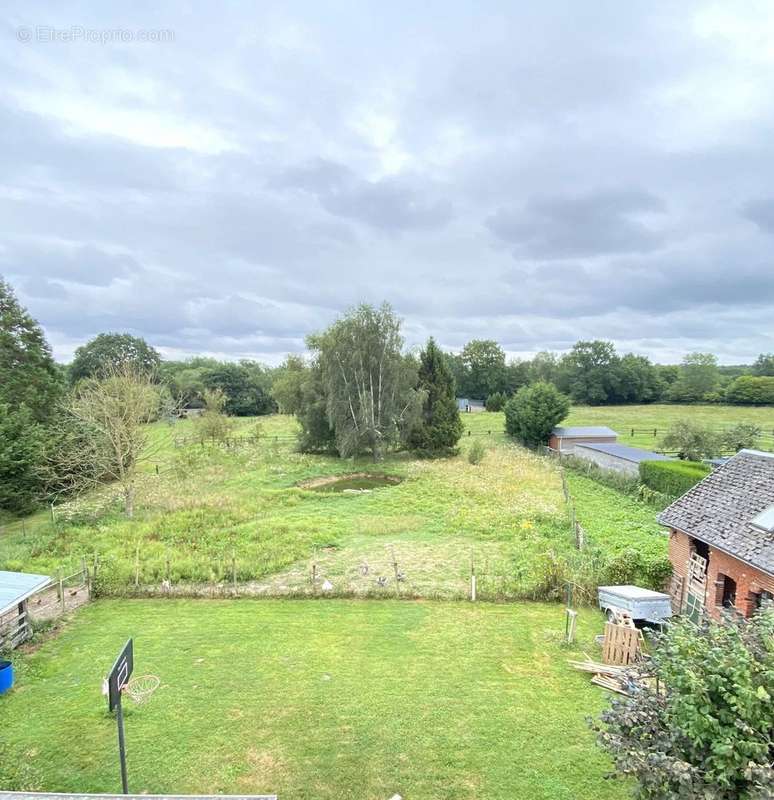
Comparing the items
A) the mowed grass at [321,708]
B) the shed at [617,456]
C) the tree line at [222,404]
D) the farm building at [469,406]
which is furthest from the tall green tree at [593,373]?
the mowed grass at [321,708]

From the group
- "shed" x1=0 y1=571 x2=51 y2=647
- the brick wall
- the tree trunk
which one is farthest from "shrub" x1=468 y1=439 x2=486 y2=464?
"shed" x1=0 y1=571 x2=51 y2=647

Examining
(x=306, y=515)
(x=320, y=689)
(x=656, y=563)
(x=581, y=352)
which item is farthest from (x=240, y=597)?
(x=581, y=352)

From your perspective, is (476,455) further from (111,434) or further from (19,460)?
(19,460)

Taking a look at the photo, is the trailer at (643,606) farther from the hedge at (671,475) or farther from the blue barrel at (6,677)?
the blue barrel at (6,677)

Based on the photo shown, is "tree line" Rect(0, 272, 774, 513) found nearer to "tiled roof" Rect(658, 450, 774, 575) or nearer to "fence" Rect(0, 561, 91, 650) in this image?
"fence" Rect(0, 561, 91, 650)

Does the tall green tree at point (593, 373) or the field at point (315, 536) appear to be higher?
the tall green tree at point (593, 373)

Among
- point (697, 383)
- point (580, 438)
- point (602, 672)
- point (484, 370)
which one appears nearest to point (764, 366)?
point (697, 383)

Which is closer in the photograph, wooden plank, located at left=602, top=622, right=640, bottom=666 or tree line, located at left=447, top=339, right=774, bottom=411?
wooden plank, located at left=602, top=622, right=640, bottom=666
